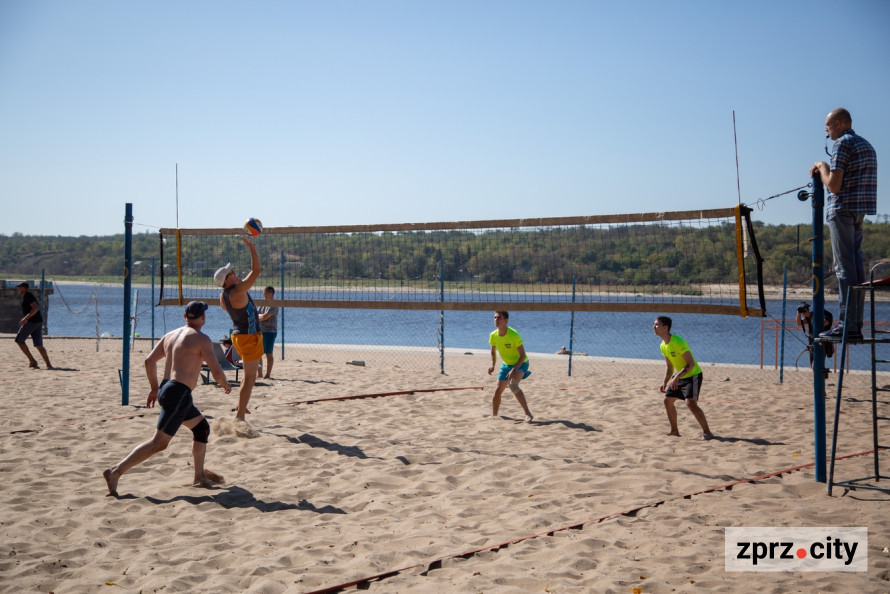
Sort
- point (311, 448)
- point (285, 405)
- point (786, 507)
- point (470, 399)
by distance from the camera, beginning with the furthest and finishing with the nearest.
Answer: point (470, 399), point (285, 405), point (311, 448), point (786, 507)

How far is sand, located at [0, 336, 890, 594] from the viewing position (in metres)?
3.95

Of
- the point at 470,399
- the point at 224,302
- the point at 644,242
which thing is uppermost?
the point at 644,242

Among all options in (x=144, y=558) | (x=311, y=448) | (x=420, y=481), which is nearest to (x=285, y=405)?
(x=311, y=448)

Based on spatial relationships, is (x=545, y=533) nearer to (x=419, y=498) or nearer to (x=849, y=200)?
(x=419, y=498)

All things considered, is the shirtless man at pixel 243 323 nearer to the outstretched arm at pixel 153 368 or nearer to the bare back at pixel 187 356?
the outstretched arm at pixel 153 368

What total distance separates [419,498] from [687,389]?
364 cm

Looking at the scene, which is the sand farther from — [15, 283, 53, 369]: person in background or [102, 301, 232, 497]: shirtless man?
[15, 283, 53, 369]: person in background

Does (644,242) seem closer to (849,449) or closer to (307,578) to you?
(849,449)

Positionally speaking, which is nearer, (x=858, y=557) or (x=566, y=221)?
(x=858, y=557)

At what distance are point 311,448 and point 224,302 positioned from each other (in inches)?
69.6

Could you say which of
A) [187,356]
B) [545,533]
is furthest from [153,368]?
[545,533]

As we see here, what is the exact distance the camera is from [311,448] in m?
6.94

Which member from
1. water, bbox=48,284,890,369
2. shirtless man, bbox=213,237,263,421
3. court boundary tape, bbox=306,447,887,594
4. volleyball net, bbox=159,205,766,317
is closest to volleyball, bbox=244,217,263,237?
shirtless man, bbox=213,237,263,421

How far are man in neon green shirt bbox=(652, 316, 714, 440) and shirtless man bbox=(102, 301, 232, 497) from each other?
15.6 feet
